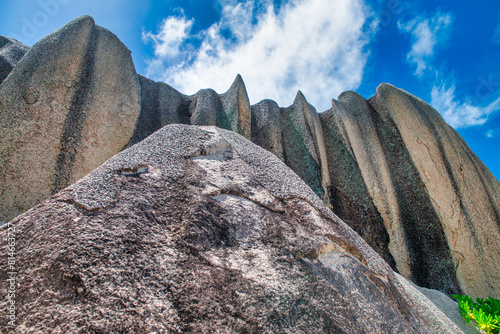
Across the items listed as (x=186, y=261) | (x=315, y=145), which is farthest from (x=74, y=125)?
(x=315, y=145)

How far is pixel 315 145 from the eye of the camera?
2803 millimetres

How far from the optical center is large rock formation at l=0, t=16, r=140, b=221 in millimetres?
1590

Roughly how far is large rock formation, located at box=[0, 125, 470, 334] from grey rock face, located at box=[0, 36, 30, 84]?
171 centimetres

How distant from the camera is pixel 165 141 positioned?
1.21 metres

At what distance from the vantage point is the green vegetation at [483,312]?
1.50 metres

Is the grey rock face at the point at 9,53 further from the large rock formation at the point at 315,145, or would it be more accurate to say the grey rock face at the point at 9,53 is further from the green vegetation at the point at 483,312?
the green vegetation at the point at 483,312

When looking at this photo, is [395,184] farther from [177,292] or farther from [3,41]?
[3,41]

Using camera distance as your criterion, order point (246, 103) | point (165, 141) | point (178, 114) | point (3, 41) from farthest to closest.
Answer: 1. point (246, 103)
2. point (178, 114)
3. point (3, 41)
4. point (165, 141)

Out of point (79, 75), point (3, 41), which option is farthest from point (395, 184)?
point (3, 41)

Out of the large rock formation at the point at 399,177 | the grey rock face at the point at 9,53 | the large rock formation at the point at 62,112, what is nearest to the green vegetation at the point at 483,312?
the large rock formation at the point at 399,177

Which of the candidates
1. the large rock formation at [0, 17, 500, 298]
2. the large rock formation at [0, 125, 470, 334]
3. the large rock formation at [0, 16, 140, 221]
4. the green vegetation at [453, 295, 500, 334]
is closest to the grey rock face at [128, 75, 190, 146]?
the large rock formation at [0, 17, 500, 298]

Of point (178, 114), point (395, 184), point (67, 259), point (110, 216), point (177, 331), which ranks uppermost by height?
point (178, 114)

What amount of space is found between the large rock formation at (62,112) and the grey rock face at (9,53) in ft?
1.19

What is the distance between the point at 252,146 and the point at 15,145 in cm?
135
